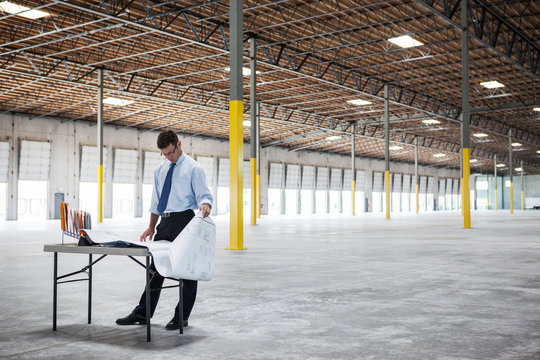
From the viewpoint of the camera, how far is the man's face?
5.16m

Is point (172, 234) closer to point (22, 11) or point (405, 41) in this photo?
point (22, 11)

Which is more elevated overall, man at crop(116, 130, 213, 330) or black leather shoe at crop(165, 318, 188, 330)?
man at crop(116, 130, 213, 330)

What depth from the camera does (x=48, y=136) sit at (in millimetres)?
39531

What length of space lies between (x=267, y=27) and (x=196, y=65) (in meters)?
7.67

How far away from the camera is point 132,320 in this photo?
4.94 meters

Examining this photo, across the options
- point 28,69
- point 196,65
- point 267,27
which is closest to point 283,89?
point 196,65

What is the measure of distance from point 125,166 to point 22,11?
24.8 meters

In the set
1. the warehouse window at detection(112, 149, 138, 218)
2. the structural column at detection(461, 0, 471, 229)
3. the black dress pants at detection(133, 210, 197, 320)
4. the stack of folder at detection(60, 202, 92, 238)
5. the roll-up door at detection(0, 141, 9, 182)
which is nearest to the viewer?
the stack of folder at detection(60, 202, 92, 238)

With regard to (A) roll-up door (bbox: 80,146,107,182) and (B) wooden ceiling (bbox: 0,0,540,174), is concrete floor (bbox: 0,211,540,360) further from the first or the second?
(A) roll-up door (bbox: 80,146,107,182)

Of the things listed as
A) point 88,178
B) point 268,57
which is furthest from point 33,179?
point 268,57

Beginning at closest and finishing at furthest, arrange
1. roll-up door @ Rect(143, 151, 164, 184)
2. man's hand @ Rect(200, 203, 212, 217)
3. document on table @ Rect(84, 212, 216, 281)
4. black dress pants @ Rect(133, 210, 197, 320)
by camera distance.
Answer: document on table @ Rect(84, 212, 216, 281)
man's hand @ Rect(200, 203, 212, 217)
black dress pants @ Rect(133, 210, 197, 320)
roll-up door @ Rect(143, 151, 164, 184)

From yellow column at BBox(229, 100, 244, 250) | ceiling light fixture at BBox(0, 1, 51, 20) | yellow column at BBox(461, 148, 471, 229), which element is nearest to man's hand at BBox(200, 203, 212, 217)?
yellow column at BBox(229, 100, 244, 250)

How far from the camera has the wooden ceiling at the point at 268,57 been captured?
22.3 m

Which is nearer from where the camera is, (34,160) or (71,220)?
(71,220)
